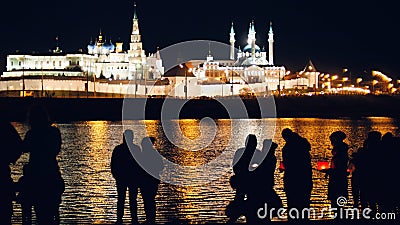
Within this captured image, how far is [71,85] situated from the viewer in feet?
332

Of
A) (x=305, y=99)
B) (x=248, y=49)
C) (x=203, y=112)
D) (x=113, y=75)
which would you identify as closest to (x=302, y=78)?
(x=248, y=49)

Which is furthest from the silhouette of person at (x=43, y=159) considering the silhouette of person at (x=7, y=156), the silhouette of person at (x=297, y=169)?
the silhouette of person at (x=297, y=169)

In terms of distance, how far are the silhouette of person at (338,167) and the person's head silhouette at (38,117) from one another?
3.51 m

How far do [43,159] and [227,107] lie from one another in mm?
76681

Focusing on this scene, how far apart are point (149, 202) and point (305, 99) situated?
262 feet

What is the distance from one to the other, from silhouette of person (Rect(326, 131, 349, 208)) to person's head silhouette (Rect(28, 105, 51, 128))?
11.5 feet

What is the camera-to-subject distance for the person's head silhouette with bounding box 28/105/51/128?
9.44 m

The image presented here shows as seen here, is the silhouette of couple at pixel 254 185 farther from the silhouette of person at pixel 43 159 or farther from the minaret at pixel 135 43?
the minaret at pixel 135 43

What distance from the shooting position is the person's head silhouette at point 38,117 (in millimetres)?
9438

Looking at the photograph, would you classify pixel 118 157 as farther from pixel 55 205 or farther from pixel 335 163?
pixel 335 163

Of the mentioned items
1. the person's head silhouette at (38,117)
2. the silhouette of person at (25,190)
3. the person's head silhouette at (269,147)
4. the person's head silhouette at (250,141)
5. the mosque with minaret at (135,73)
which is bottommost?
the silhouette of person at (25,190)

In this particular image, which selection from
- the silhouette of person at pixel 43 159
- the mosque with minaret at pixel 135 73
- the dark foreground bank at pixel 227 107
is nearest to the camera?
the silhouette of person at pixel 43 159

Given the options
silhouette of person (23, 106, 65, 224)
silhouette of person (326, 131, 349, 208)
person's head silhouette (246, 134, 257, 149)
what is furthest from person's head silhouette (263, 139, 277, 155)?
silhouette of person (23, 106, 65, 224)

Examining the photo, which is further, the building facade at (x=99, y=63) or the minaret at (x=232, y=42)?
the minaret at (x=232, y=42)
